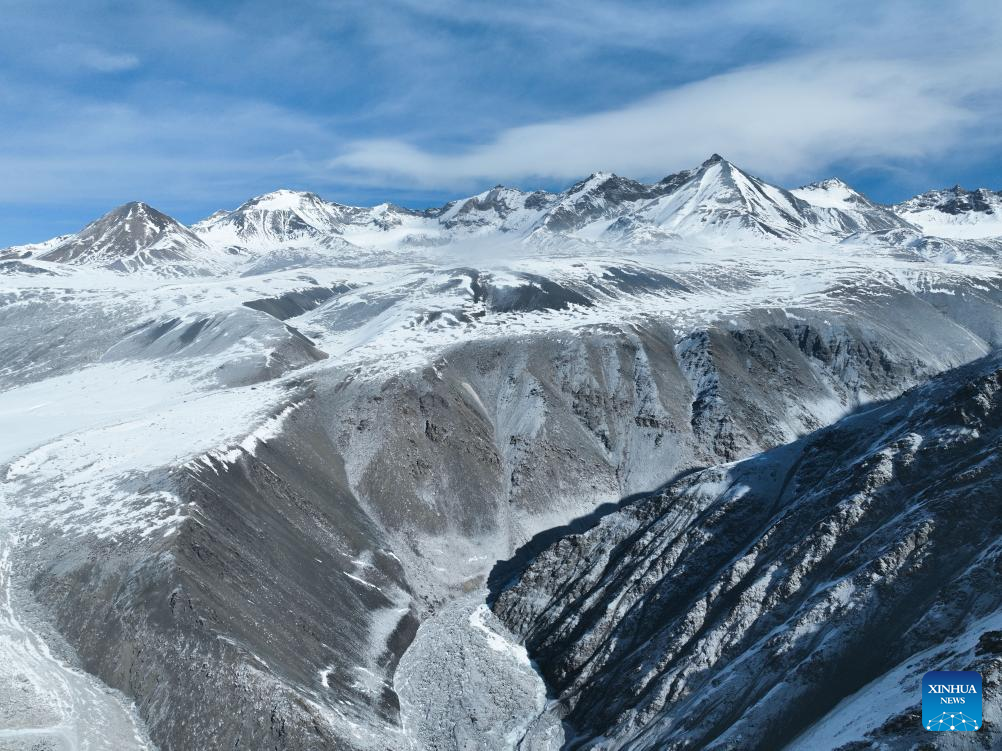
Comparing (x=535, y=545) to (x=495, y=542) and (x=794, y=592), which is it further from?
(x=794, y=592)

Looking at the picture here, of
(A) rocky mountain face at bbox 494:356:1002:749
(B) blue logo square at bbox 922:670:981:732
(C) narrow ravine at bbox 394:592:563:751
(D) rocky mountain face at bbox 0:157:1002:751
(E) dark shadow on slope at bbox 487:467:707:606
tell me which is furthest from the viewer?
(E) dark shadow on slope at bbox 487:467:707:606

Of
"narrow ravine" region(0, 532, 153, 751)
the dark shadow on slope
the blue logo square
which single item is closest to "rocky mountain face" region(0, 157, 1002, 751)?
"narrow ravine" region(0, 532, 153, 751)

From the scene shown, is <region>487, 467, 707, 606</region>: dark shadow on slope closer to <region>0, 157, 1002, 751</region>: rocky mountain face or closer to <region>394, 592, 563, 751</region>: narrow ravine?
<region>0, 157, 1002, 751</region>: rocky mountain face

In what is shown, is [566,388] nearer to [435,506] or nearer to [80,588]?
[435,506]

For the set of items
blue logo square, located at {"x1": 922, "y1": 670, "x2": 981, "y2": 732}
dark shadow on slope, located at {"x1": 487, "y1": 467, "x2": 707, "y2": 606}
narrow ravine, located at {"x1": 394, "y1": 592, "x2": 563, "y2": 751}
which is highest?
blue logo square, located at {"x1": 922, "y1": 670, "x2": 981, "y2": 732}

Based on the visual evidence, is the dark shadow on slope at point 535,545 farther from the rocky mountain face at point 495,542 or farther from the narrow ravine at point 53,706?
the narrow ravine at point 53,706

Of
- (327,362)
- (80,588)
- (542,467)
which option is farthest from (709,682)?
(327,362)
